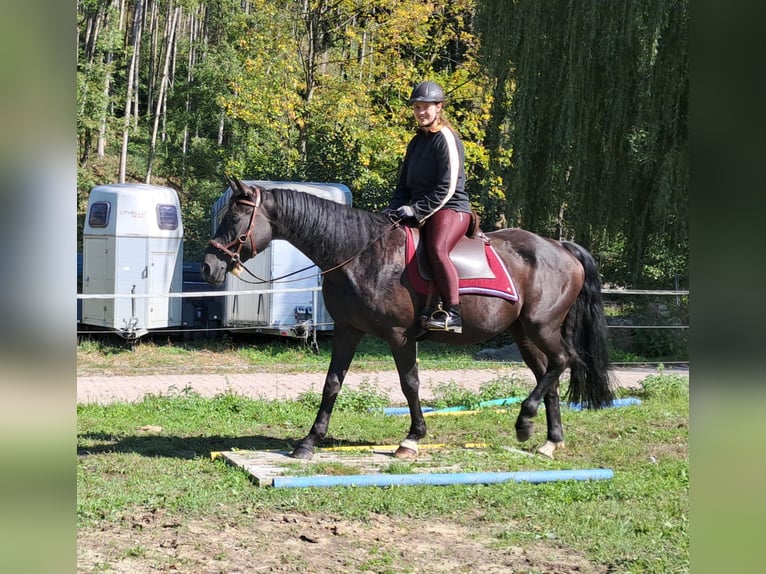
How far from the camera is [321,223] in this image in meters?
6.98

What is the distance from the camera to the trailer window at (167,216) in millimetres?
17359

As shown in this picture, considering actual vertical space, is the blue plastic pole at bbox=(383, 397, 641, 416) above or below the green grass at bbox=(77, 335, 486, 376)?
above

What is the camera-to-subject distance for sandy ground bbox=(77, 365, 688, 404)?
1140 cm

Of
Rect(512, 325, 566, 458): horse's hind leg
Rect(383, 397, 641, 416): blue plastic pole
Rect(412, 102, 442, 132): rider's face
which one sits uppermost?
Rect(412, 102, 442, 132): rider's face

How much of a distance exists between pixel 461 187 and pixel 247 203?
1746mm

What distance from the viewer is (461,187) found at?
23.3 feet

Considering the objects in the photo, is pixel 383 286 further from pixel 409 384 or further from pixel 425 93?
pixel 425 93

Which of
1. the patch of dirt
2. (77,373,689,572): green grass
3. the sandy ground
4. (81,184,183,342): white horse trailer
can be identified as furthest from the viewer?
(81,184,183,342): white horse trailer

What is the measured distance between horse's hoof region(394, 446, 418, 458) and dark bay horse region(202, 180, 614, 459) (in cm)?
1

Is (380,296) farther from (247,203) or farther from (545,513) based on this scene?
(545,513)

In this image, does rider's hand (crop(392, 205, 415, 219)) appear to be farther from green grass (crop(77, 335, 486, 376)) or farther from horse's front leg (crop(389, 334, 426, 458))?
green grass (crop(77, 335, 486, 376))

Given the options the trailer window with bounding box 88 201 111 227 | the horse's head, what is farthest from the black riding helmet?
the trailer window with bounding box 88 201 111 227

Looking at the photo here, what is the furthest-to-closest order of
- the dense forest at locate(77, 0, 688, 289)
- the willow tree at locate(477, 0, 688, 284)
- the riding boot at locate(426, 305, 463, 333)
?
the dense forest at locate(77, 0, 688, 289)
the willow tree at locate(477, 0, 688, 284)
the riding boot at locate(426, 305, 463, 333)
